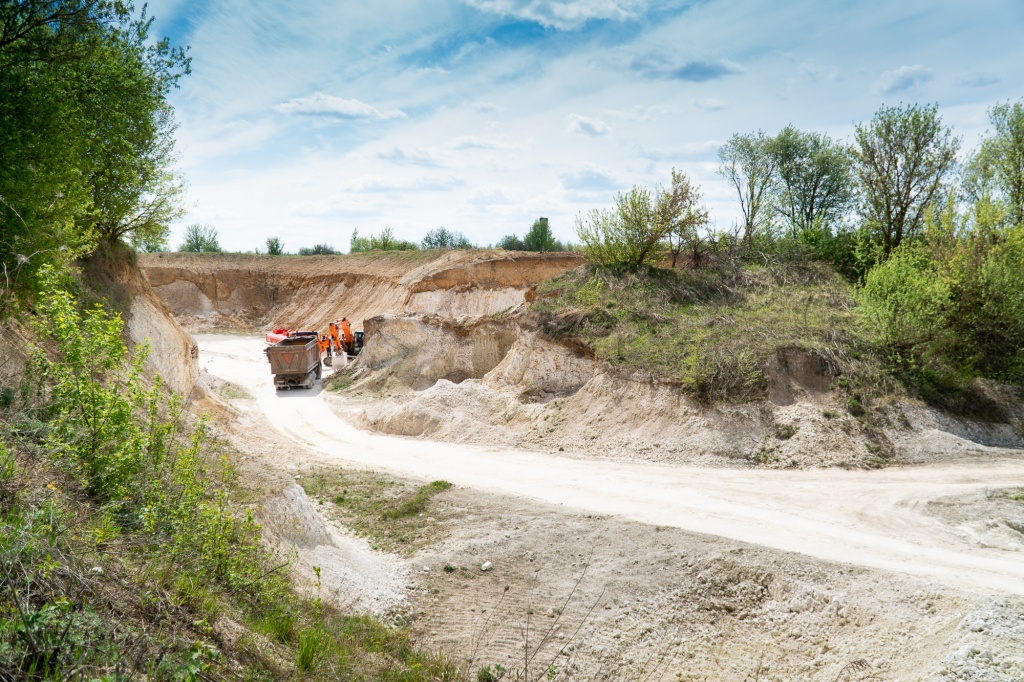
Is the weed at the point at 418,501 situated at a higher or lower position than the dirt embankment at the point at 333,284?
lower

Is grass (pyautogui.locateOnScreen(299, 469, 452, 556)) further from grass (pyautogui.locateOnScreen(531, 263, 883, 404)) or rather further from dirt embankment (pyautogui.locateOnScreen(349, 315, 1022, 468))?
grass (pyautogui.locateOnScreen(531, 263, 883, 404))

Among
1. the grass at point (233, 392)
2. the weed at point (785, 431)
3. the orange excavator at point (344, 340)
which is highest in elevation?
the orange excavator at point (344, 340)

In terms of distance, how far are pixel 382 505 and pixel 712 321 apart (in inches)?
547

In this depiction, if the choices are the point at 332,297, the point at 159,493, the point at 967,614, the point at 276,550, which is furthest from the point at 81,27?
the point at 332,297

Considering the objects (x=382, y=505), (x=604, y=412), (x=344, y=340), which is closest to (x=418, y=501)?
(x=382, y=505)

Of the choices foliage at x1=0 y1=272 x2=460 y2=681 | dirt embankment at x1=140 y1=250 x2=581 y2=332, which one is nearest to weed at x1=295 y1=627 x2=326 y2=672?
foliage at x1=0 y1=272 x2=460 y2=681

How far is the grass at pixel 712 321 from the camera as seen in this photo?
19219 millimetres

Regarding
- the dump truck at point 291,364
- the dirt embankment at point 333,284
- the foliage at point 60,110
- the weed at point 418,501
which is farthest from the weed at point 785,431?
the dirt embankment at point 333,284

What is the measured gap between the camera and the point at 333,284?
2140 inches

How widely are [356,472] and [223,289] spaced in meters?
44.7

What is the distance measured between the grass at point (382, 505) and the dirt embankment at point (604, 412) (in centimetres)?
549

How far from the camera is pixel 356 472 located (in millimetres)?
16984

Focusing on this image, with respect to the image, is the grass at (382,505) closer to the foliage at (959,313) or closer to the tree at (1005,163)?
the foliage at (959,313)

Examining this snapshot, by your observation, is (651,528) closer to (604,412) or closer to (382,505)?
(382,505)
